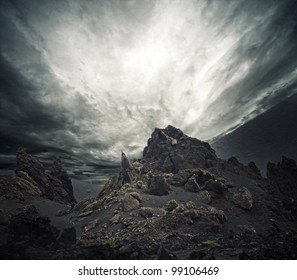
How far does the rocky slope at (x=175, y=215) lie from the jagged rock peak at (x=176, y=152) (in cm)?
31

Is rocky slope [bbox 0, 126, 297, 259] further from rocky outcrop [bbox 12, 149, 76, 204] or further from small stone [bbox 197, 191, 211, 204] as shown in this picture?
rocky outcrop [bbox 12, 149, 76, 204]

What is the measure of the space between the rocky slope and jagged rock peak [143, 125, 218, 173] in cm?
31

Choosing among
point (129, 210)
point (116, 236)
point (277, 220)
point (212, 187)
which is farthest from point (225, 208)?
point (116, 236)

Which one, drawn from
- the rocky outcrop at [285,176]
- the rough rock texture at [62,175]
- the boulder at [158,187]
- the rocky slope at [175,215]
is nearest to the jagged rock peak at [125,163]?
the rocky slope at [175,215]

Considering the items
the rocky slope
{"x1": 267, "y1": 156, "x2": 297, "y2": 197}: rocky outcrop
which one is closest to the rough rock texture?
the rocky slope

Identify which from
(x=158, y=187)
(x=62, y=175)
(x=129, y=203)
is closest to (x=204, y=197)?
(x=158, y=187)

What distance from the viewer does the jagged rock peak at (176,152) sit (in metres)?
60.1

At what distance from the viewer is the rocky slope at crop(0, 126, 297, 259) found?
46.1 ft

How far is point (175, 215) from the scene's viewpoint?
1127 inches

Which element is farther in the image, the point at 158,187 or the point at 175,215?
the point at 158,187

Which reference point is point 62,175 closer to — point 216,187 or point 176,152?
point 176,152

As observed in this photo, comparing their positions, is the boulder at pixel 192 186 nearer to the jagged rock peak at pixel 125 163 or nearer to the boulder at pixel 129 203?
the boulder at pixel 129 203

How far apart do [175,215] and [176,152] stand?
116 ft
